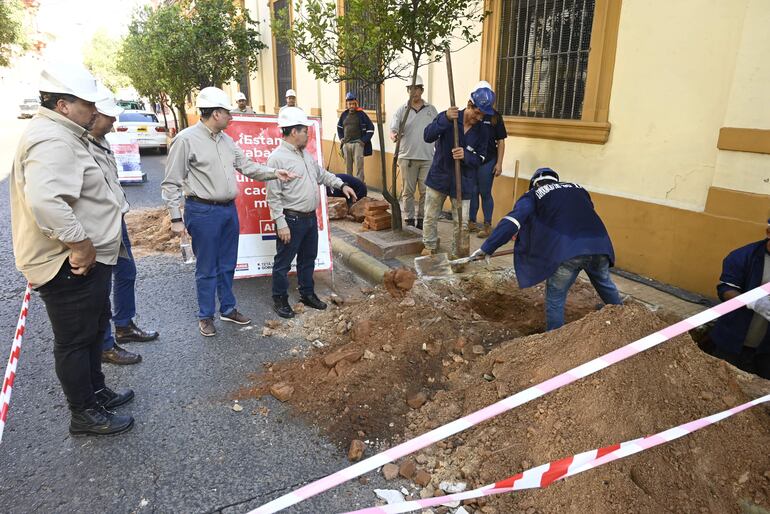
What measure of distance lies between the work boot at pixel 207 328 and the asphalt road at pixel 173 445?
0.26 ft

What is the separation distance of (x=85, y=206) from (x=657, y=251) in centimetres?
492

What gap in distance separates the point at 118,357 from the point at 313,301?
1.76 m

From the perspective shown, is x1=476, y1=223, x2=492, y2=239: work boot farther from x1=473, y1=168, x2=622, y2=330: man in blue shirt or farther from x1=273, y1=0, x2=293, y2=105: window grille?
x1=273, y1=0, x2=293, y2=105: window grille

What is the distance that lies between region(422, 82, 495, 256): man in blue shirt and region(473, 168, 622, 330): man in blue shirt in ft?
5.51

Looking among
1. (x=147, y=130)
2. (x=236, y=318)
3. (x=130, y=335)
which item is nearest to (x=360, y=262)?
(x=236, y=318)

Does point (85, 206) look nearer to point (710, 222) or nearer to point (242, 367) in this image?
point (242, 367)

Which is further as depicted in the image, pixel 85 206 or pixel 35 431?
pixel 35 431

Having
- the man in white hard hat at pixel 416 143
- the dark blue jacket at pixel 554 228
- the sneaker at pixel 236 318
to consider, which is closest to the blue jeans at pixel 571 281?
the dark blue jacket at pixel 554 228

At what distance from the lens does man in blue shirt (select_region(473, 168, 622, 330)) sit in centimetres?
359

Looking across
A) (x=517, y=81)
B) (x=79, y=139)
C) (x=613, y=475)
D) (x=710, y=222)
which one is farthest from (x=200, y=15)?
(x=613, y=475)

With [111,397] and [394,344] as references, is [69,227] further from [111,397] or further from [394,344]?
[394,344]

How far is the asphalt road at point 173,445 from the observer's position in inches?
100

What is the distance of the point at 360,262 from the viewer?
6074mm

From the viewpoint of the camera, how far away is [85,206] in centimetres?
282
